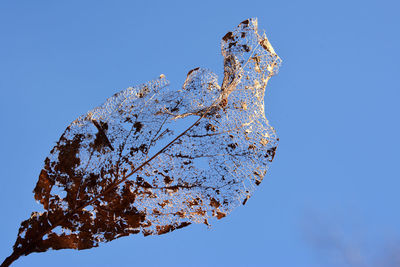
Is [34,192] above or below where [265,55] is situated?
below

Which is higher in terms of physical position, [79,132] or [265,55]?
[265,55]

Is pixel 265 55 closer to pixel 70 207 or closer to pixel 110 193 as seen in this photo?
pixel 110 193

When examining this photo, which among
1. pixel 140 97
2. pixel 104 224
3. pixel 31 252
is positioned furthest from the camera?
pixel 140 97

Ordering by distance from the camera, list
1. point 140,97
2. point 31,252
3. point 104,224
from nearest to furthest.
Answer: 1. point 31,252
2. point 104,224
3. point 140,97

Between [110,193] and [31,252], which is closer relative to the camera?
[31,252]

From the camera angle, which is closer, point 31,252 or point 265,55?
point 31,252

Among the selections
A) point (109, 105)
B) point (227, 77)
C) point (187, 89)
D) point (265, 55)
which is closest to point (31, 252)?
point (109, 105)

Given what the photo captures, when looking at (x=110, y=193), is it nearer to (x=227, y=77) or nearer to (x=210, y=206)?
(x=210, y=206)

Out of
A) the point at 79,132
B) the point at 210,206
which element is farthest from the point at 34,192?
the point at 210,206

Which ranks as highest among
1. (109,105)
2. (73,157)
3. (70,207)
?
(109,105)
